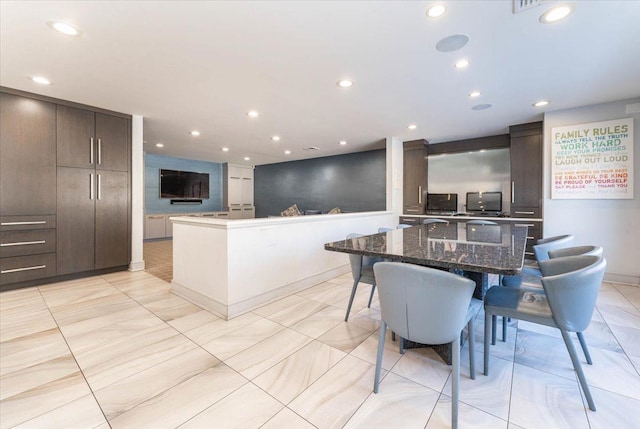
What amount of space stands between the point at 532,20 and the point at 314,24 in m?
1.64

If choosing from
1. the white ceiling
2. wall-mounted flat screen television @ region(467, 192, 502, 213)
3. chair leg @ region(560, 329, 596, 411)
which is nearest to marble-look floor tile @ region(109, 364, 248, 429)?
chair leg @ region(560, 329, 596, 411)

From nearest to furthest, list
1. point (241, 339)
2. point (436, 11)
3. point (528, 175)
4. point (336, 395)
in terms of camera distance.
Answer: point (336, 395)
point (436, 11)
point (241, 339)
point (528, 175)

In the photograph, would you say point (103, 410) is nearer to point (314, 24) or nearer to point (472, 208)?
point (314, 24)

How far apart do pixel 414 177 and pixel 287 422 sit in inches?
213

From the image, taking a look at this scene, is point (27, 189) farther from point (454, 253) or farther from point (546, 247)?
point (546, 247)

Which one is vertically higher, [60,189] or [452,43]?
[452,43]

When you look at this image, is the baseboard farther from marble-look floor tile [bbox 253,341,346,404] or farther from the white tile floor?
marble-look floor tile [bbox 253,341,346,404]

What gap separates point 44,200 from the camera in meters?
3.42

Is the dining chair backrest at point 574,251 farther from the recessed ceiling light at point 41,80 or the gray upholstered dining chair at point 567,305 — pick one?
the recessed ceiling light at point 41,80

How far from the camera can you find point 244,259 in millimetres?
2652

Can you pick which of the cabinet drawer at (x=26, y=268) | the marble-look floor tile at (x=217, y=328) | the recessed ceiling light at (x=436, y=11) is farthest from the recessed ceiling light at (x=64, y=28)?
the cabinet drawer at (x=26, y=268)

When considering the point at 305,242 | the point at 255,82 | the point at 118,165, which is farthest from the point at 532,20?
the point at 118,165

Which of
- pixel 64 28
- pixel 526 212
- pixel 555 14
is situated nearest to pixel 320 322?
pixel 555 14

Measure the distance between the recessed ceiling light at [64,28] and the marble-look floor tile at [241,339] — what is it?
8.77ft
